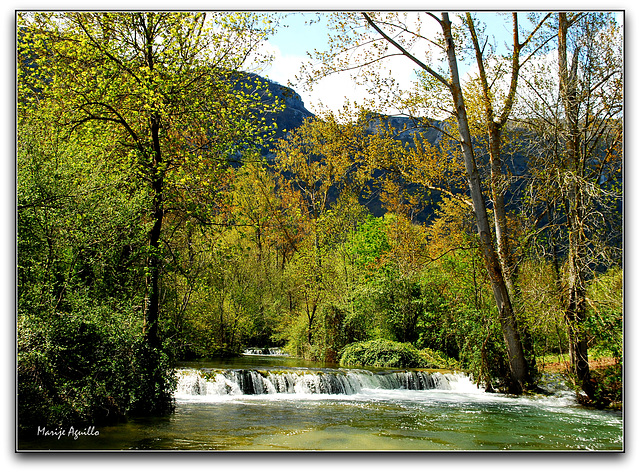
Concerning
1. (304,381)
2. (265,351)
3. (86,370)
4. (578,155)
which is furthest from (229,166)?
(265,351)

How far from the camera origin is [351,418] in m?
7.96

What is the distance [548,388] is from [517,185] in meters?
4.35

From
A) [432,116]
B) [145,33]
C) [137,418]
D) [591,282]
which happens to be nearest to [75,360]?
[137,418]

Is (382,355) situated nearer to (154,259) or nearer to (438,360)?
(438,360)

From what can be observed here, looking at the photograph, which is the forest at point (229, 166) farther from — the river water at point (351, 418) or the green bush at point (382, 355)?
the green bush at point (382, 355)

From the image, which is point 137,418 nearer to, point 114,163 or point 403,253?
point 114,163

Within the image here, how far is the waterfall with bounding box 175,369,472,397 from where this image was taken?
36.7 feet

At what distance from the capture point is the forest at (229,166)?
6215mm

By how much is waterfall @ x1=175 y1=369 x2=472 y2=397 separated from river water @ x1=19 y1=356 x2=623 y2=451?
0.02 m

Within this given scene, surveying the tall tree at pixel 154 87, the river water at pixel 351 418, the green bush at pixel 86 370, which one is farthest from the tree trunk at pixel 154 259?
the river water at pixel 351 418

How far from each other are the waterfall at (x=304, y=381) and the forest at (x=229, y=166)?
7.16ft

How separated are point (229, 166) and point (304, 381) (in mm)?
6196
